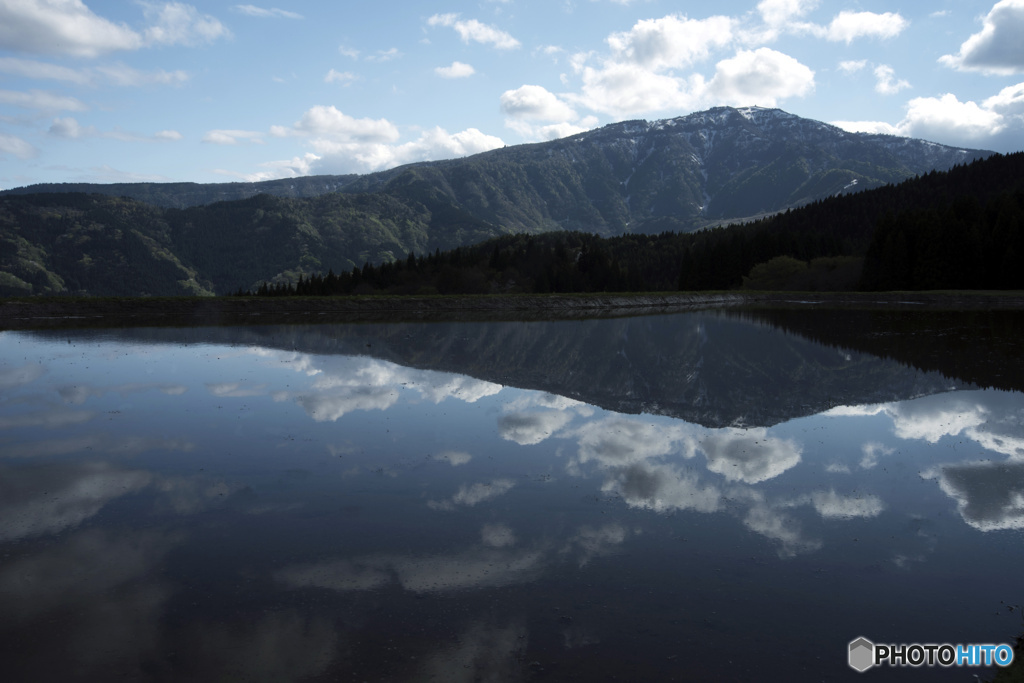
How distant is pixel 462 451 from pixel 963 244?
Result: 332ft

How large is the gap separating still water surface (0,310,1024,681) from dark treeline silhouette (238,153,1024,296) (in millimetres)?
74381

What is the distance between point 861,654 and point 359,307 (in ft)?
210

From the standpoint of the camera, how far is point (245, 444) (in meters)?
13.4

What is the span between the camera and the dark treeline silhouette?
91.2m

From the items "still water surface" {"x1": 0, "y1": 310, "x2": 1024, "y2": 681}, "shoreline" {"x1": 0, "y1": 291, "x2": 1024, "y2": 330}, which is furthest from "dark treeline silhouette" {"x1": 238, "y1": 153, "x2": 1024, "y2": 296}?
"still water surface" {"x1": 0, "y1": 310, "x2": 1024, "y2": 681}

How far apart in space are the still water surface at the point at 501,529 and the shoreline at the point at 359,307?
35742mm

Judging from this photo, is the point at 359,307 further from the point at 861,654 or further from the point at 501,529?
the point at 861,654

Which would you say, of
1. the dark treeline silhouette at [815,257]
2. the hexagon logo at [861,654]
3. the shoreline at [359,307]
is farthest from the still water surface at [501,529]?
the dark treeline silhouette at [815,257]

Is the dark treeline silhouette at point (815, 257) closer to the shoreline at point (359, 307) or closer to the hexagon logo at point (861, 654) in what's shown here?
the shoreline at point (359, 307)

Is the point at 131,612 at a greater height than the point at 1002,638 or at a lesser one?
greater

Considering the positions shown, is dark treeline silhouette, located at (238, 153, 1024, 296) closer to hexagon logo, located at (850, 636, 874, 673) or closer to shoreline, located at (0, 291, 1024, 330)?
shoreline, located at (0, 291, 1024, 330)

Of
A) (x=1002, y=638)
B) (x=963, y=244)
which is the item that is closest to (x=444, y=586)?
(x=1002, y=638)

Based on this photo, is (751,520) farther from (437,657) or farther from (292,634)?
(292,634)

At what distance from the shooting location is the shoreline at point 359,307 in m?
54.0
